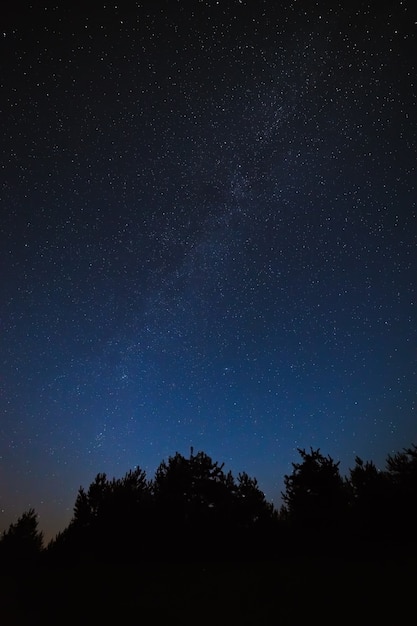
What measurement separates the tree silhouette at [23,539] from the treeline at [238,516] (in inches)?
320

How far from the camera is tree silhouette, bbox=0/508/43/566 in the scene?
31.7 m

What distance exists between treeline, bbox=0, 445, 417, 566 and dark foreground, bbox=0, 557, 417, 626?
2.55m

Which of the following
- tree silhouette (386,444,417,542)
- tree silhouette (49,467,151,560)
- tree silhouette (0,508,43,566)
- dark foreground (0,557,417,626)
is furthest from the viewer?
tree silhouette (0,508,43,566)

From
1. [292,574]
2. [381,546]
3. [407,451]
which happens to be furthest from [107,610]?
[407,451]

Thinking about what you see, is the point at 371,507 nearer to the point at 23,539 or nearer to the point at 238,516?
the point at 238,516

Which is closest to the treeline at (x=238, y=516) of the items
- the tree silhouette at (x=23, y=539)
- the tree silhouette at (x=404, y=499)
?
the tree silhouette at (x=404, y=499)

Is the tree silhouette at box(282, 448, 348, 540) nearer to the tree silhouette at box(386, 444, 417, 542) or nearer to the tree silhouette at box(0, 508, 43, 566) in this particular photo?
the tree silhouette at box(386, 444, 417, 542)

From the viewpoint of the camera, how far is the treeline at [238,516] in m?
19.2

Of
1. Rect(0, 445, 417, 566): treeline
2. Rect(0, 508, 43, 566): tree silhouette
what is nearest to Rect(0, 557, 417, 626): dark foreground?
Rect(0, 445, 417, 566): treeline

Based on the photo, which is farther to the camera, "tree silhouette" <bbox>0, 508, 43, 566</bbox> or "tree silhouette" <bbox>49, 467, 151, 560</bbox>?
"tree silhouette" <bbox>0, 508, 43, 566</bbox>

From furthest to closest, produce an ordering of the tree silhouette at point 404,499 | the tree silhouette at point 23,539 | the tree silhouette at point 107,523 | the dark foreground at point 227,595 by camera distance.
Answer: the tree silhouette at point 23,539 < the tree silhouette at point 107,523 < the tree silhouette at point 404,499 < the dark foreground at point 227,595

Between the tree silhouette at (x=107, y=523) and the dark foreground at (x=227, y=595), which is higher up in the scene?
the tree silhouette at (x=107, y=523)

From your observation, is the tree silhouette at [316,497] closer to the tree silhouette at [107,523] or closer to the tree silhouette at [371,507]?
the tree silhouette at [371,507]

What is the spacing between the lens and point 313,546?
62.9ft
